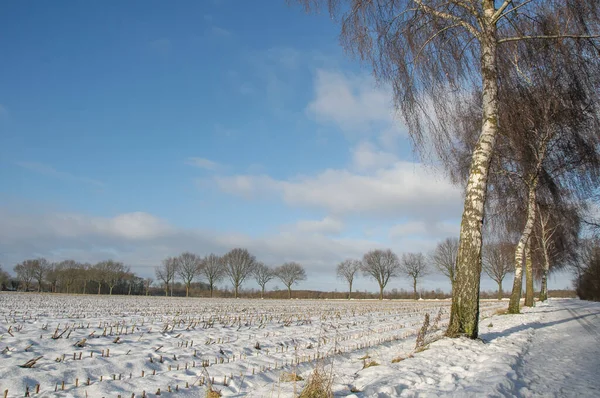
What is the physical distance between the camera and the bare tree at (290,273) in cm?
8312

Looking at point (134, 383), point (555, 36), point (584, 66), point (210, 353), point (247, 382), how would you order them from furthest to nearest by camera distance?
1. point (584, 66)
2. point (555, 36)
3. point (210, 353)
4. point (247, 382)
5. point (134, 383)

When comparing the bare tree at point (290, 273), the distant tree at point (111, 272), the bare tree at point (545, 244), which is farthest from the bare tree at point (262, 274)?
the bare tree at point (545, 244)

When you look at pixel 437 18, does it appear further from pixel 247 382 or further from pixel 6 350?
pixel 6 350

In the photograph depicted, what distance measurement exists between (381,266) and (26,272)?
85.0 metres

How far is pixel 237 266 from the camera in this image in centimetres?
7931

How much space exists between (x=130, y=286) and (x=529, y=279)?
88.0 m

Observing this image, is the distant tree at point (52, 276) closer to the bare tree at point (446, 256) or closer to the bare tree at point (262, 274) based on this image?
the bare tree at point (262, 274)

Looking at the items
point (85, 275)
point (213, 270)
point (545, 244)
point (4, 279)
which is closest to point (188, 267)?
point (213, 270)

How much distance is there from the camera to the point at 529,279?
19297 millimetres

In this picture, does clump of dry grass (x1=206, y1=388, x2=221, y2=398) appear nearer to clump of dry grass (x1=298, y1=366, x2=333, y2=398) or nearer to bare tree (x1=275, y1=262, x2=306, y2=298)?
clump of dry grass (x1=298, y1=366, x2=333, y2=398)

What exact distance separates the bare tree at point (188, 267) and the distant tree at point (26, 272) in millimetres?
35664

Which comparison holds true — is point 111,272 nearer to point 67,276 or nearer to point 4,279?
point 67,276

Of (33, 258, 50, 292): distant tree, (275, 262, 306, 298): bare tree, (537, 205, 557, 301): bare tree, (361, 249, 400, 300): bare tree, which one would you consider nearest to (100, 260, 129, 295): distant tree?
(33, 258, 50, 292): distant tree

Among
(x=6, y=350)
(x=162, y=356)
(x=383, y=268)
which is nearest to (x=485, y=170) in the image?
(x=162, y=356)
